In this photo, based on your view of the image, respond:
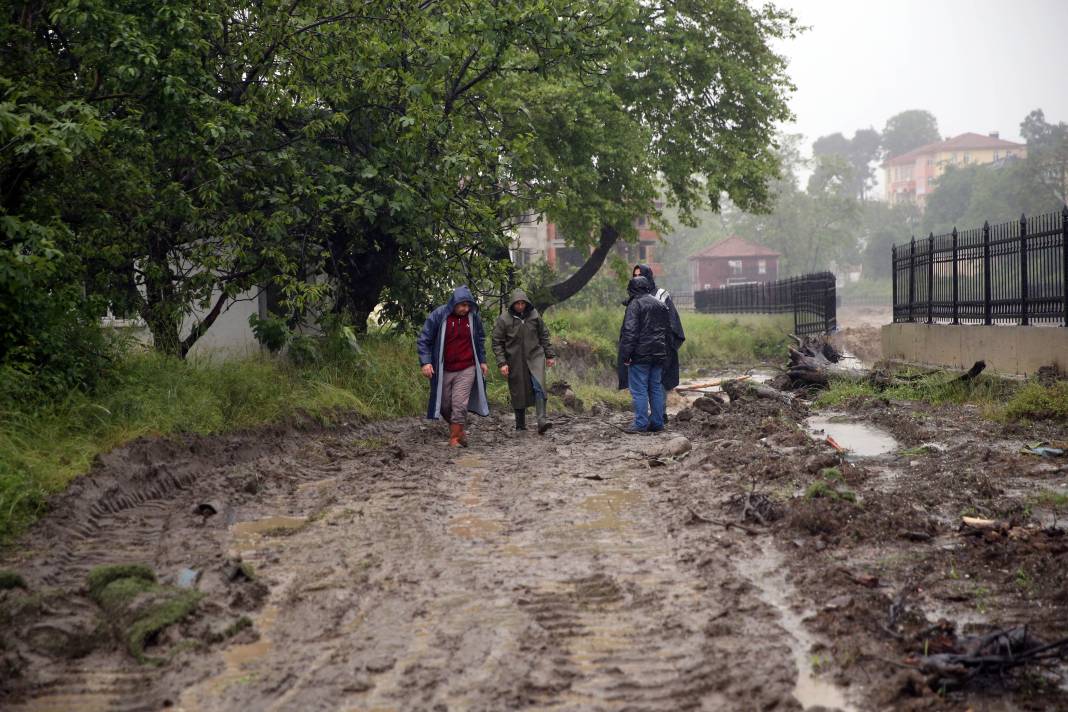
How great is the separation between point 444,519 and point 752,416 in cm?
670

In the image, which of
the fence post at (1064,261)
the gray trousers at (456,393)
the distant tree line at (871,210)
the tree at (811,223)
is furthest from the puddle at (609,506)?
the tree at (811,223)

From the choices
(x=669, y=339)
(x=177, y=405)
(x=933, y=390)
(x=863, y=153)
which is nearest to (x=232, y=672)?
(x=177, y=405)

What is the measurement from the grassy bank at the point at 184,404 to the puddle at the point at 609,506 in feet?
12.8

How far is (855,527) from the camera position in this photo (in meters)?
6.50

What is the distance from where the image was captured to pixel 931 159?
128 meters

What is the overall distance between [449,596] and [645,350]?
310 inches

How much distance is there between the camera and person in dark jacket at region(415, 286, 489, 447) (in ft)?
39.9

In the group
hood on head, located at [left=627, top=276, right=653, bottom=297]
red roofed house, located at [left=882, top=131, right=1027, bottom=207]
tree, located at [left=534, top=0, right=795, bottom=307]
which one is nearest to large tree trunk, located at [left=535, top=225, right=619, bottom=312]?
tree, located at [left=534, top=0, right=795, bottom=307]

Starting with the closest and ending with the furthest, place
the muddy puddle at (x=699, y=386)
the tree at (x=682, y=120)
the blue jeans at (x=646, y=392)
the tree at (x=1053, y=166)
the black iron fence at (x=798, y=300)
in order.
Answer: the blue jeans at (x=646, y=392) → the muddy puddle at (x=699, y=386) → the tree at (x=682, y=120) → the black iron fence at (x=798, y=300) → the tree at (x=1053, y=166)

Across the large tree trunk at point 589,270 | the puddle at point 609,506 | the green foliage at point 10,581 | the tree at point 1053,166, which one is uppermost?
the tree at point 1053,166

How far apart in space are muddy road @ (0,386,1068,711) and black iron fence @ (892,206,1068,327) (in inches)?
165

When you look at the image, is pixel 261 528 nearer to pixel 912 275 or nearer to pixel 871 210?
pixel 912 275

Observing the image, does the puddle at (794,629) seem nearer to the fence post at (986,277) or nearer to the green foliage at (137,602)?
the green foliage at (137,602)

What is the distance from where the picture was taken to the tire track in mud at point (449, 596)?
4.22m
